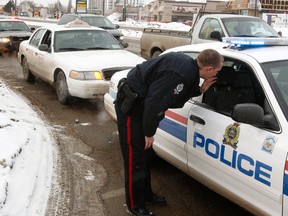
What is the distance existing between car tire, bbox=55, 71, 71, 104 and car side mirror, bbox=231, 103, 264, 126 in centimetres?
509

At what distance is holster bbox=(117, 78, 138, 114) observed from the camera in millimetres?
3359

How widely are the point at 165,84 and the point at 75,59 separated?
5027 mm

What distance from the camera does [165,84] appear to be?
10.2 feet

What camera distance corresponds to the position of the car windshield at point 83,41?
341 inches

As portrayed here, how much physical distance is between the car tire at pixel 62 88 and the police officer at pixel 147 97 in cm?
419

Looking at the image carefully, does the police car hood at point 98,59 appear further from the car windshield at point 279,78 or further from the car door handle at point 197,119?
the car windshield at point 279,78

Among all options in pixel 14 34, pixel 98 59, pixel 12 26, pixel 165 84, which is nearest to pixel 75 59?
pixel 98 59

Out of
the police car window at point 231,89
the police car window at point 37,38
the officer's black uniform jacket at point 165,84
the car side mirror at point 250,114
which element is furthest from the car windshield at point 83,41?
the car side mirror at point 250,114

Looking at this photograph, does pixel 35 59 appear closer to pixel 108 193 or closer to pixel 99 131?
pixel 99 131

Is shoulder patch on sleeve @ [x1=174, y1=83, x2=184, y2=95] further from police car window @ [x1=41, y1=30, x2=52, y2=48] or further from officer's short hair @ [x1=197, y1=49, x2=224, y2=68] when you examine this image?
police car window @ [x1=41, y1=30, x2=52, y2=48]

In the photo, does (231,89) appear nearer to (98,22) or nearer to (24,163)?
(24,163)

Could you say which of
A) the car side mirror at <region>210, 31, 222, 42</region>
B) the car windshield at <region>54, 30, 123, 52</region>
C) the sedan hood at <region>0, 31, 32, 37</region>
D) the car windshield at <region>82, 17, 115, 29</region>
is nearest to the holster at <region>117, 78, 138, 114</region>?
the car windshield at <region>54, 30, 123, 52</region>

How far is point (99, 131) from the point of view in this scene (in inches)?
253

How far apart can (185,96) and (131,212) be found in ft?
4.10
